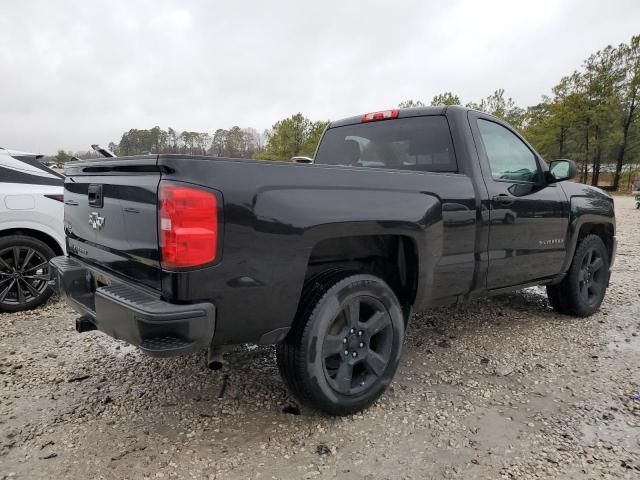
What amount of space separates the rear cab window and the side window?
1.19 ft

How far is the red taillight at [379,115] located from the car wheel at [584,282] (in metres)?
2.30

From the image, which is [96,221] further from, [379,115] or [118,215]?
[379,115]

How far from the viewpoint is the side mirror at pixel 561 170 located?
365cm

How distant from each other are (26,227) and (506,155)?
4.51 m

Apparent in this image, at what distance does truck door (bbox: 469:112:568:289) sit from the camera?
324 cm

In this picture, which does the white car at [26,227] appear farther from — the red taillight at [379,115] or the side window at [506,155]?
the side window at [506,155]

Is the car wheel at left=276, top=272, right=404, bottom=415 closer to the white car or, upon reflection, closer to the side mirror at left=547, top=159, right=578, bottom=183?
the side mirror at left=547, top=159, right=578, bottom=183

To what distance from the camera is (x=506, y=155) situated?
3551 millimetres

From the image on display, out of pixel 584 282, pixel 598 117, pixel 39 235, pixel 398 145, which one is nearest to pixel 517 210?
pixel 398 145

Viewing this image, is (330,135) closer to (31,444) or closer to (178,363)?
(178,363)

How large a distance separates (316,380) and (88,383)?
5.47 ft

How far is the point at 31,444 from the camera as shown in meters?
2.24

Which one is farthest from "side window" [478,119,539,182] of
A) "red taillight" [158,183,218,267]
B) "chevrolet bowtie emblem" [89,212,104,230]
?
"chevrolet bowtie emblem" [89,212,104,230]

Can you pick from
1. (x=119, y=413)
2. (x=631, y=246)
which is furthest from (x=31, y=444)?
(x=631, y=246)
